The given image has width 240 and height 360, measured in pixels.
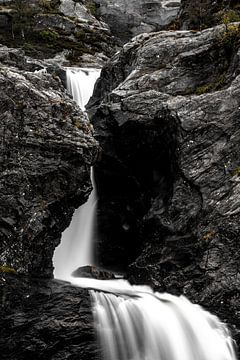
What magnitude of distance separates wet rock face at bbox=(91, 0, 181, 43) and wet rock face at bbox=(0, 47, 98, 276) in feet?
118

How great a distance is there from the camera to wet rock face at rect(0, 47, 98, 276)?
13281 mm

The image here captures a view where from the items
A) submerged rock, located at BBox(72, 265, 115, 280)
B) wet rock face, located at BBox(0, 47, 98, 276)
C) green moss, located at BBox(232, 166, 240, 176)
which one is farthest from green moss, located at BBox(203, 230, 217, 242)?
wet rock face, located at BBox(0, 47, 98, 276)

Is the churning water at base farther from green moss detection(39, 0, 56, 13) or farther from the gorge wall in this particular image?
green moss detection(39, 0, 56, 13)

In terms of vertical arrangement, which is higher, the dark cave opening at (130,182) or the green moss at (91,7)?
the green moss at (91,7)

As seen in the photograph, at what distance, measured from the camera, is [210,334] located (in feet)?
37.4

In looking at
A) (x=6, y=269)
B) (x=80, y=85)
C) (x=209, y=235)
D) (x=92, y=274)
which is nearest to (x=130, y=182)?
(x=92, y=274)

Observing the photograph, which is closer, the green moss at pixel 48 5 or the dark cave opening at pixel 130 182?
the dark cave opening at pixel 130 182

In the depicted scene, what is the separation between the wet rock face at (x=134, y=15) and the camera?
52.6 meters

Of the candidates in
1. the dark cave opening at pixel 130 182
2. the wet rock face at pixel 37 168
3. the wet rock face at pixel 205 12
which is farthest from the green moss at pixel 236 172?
the wet rock face at pixel 205 12

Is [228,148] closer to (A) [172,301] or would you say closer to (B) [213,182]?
(B) [213,182]

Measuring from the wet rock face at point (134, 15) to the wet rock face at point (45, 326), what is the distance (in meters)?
42.1

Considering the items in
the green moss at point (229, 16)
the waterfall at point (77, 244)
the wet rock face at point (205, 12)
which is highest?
the wet rock face at point (205, 12)

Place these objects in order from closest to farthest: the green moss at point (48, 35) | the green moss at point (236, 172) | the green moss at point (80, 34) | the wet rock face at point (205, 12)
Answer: the green moss at point (236, 172), the wet rock face at point (205, 12), the green moss at point (48, 35), the green moss at point (80, 34)

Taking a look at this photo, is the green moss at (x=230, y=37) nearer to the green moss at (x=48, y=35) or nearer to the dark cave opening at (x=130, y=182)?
the dark cave opening at (x=130, y=182)
